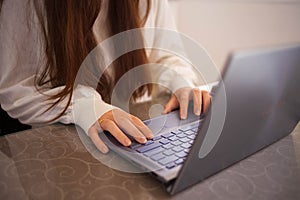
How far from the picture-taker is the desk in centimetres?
39

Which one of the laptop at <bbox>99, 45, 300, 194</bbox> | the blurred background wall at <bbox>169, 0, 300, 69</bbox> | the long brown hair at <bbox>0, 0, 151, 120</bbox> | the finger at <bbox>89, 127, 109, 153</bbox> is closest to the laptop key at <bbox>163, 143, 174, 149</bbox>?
the laptop at <bbox>99, 45, 300, 194</bbox>

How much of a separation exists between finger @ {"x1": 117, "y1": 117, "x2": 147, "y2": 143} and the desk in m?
0.08

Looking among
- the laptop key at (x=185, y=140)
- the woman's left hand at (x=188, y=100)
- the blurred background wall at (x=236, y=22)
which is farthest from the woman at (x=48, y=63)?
the blurred background wall at (x=236, y=22)

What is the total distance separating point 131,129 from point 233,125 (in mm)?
200

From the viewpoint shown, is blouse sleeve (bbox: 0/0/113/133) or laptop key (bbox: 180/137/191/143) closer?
laptop key (bbox: 180/137/191/143)

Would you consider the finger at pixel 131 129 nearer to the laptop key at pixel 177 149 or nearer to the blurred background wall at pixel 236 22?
the laptop key at pixel 177 149

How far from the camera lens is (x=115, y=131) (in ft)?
1.67

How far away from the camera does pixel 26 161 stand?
0.47 meters

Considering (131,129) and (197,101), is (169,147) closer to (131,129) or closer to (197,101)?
(131,129)

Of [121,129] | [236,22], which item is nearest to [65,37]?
[121,129]

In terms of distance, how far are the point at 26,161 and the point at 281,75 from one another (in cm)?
44

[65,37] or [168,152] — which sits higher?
[65,37]

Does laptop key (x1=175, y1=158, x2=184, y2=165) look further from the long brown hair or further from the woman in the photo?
the long brown hair

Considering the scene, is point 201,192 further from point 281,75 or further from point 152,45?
point 152,45
